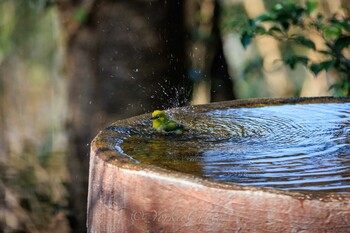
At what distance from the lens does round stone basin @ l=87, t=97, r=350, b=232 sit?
1.39 m

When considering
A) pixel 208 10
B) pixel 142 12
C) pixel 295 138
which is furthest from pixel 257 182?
pixel 208 10

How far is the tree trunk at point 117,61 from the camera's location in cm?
412

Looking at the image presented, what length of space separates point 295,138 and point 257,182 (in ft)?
1.92

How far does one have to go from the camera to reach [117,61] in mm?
4141

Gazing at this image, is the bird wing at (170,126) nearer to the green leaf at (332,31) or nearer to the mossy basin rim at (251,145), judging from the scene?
the mossy basin rim at (251,145)

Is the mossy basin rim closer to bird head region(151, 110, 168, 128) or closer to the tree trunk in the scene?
bird head region(151, 110, 168, 128)

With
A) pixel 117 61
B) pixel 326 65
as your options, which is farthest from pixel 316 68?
pixel 117 61

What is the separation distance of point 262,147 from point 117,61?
90.4 inches

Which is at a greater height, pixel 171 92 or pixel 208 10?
pixel 208 10

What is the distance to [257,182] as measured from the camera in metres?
1.53

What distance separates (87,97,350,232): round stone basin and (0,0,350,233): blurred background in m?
1.82

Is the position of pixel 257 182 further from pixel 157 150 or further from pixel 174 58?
pixel 174 58

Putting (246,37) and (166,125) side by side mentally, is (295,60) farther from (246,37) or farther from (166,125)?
(166,125)

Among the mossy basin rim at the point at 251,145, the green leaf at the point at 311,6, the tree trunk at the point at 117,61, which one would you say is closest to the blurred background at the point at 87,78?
the tree trunk at the point at 117,61
